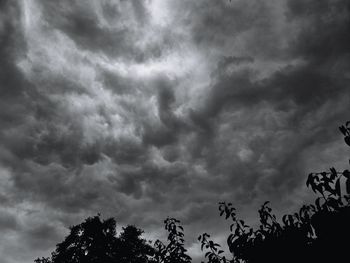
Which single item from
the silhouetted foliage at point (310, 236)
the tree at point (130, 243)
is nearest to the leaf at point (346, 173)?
the silhouetted foliage at point (310, 236)

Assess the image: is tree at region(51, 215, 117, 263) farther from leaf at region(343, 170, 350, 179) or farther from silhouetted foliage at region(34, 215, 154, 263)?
leaf at region(343, 170, 350, 179)

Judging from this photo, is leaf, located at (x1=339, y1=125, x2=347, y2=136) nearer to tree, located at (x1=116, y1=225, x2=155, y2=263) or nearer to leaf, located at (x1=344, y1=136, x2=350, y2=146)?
leaf, located at (x1=344, y1=136, x2=350, y2=146)

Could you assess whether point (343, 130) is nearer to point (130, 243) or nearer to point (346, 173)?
point (346, 173)

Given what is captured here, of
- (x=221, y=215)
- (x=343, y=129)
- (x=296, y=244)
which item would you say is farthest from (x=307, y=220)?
(x=221, y=215)

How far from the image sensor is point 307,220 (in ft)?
14.2

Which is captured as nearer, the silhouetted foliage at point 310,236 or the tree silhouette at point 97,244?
the silhouetted foliage at point 310,236

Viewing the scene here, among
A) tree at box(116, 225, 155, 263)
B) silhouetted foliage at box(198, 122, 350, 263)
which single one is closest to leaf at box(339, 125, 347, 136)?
silhouetted foliage at box(198, 122, 350, 263)

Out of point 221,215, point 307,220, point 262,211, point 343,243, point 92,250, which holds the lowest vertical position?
point 343,243

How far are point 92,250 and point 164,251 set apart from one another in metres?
35.6

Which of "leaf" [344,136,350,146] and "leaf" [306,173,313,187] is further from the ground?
"leaf" [344,136,350,146]

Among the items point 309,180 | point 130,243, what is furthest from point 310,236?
point 130,243

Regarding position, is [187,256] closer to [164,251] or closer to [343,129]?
[164,251]

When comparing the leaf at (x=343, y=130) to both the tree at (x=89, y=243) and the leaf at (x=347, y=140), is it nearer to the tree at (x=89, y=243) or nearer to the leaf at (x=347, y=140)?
the leaf at (x=347, y=140)

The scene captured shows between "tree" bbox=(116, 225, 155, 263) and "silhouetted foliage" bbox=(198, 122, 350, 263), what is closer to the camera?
"silhouetted foliage" bbox=(198, 122, 350, 263)
